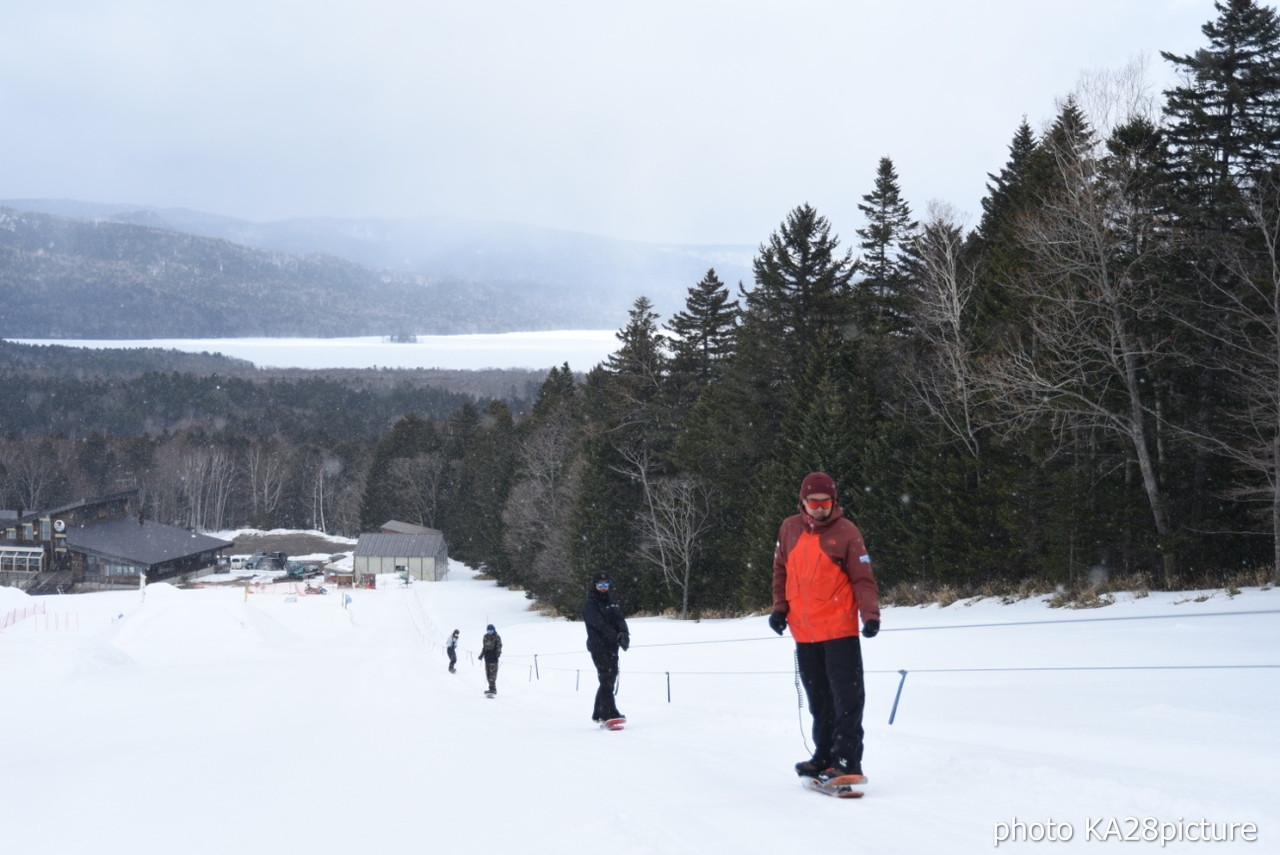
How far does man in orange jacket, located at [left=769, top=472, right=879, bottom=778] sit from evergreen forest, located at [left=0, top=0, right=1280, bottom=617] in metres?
14.7

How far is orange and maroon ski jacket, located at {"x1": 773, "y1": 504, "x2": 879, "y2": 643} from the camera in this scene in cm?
514

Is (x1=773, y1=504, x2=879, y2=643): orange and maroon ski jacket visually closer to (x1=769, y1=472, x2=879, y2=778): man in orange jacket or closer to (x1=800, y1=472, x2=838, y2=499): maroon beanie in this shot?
(x1=769, y1=472, x2=879, y2=778): man in orange jacket

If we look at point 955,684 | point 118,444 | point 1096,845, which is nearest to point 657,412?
point 955,684

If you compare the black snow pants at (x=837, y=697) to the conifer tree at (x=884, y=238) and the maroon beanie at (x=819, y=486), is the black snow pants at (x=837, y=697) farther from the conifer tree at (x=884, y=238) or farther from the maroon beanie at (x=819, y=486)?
the conifer tree at (x=884, y=238)

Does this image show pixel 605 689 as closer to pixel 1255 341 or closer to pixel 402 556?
pixel 1255 341

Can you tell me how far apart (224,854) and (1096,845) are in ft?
13.5

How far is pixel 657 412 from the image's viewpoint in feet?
138

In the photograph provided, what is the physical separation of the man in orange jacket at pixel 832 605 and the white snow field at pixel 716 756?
12.6 inches

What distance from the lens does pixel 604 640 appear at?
9422 millimetres

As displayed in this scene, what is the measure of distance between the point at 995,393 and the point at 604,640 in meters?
17.1

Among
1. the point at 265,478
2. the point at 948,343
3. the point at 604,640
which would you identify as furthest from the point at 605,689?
the point at 265,478

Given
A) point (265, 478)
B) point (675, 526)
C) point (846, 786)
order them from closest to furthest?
1. point (846, 786)
2. point (675, 526)
3. point (265, 478)

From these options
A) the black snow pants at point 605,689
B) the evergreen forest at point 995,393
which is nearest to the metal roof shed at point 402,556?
the evergreen forest at point 995,393

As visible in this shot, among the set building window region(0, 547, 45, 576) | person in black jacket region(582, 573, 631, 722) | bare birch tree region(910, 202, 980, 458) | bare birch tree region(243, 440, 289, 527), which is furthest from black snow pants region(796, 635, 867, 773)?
bare birch tree region(243, 440, 289, 527)
